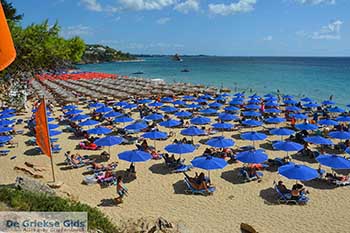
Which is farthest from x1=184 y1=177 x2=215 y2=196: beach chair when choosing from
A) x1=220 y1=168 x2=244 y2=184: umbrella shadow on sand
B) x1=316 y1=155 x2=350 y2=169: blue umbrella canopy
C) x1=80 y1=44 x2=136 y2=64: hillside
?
x1=80 y1=44 x2=136 y2=64: hillside

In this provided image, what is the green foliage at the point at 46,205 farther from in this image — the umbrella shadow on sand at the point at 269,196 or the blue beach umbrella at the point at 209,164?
the umbrella shadow on sand at the point at 269,196

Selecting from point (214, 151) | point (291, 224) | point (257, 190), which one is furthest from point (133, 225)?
point (214, 151)

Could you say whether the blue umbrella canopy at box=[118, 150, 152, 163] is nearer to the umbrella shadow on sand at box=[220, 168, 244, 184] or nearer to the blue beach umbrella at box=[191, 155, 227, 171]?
the blue beach umbrella at box=[191, 155, 227, 171]

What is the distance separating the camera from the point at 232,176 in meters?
12.8

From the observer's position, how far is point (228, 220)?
9445 millimetres

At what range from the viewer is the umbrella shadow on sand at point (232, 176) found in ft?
40.4

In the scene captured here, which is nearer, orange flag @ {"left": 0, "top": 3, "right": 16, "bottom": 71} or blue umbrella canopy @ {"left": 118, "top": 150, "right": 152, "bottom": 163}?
orange flag @ {"left": 0, "top": 3, "right": 16, "bottom": 71}

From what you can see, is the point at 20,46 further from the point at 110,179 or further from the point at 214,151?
the point at 214,151

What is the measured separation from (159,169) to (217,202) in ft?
11.7

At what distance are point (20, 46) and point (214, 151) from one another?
944 centimetres

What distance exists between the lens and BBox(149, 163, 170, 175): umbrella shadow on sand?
43.3 feet

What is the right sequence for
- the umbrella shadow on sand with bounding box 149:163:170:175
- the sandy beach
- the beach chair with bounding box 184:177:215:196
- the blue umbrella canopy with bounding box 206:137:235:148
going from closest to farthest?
the sandy beach → the beach chair with bounding box 184:177:215:196 → the umbrella shadow on sand with bounding box 149:163:170:175 → the blue umbrella canopy with bounding box 206:137:235:148

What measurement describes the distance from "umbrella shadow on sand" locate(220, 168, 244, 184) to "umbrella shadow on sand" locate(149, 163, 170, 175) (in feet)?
7.34

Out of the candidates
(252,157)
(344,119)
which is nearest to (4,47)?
(252,157)
